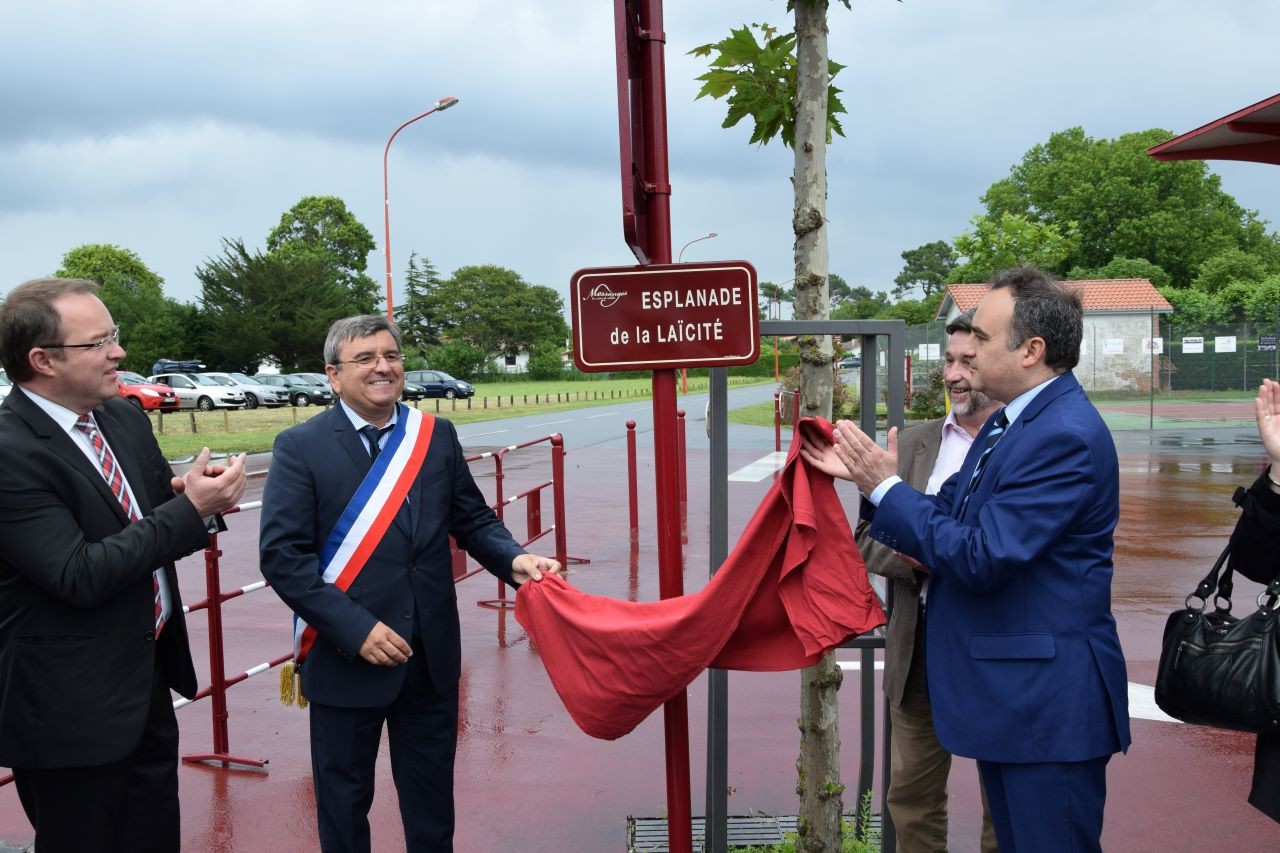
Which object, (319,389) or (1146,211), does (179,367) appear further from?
(1146,211)

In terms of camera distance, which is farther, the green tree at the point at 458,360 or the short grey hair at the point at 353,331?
Answer: the green tree at the point at 458,360

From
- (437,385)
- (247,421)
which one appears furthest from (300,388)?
(247,421)

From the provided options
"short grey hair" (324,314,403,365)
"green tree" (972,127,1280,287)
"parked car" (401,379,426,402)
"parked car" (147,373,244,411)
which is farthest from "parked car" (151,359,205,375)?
"short grey hair" (324,314,403,365)

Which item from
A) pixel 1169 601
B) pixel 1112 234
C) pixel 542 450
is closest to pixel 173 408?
pixel 542 450

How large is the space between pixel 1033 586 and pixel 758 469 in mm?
13910

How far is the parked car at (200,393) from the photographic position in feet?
129

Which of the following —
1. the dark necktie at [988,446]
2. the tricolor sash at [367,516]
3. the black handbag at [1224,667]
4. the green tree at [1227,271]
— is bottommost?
the black handbag at [1224,667]

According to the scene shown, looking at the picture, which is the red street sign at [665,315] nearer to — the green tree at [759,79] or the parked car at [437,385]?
the green tree at [759,79]

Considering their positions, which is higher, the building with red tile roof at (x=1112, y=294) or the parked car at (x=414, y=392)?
the building with red tile roof at (x=1112, y=294)

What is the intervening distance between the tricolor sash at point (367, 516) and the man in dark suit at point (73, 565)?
0.34 meters

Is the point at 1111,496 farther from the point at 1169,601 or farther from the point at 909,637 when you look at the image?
the point at 1169,601

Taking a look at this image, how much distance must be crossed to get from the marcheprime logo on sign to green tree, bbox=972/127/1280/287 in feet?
205

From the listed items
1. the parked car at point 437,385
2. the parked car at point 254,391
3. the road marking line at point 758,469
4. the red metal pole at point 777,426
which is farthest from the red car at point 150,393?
the road marking line at point 758,469

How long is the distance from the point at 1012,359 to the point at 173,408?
133 feet
